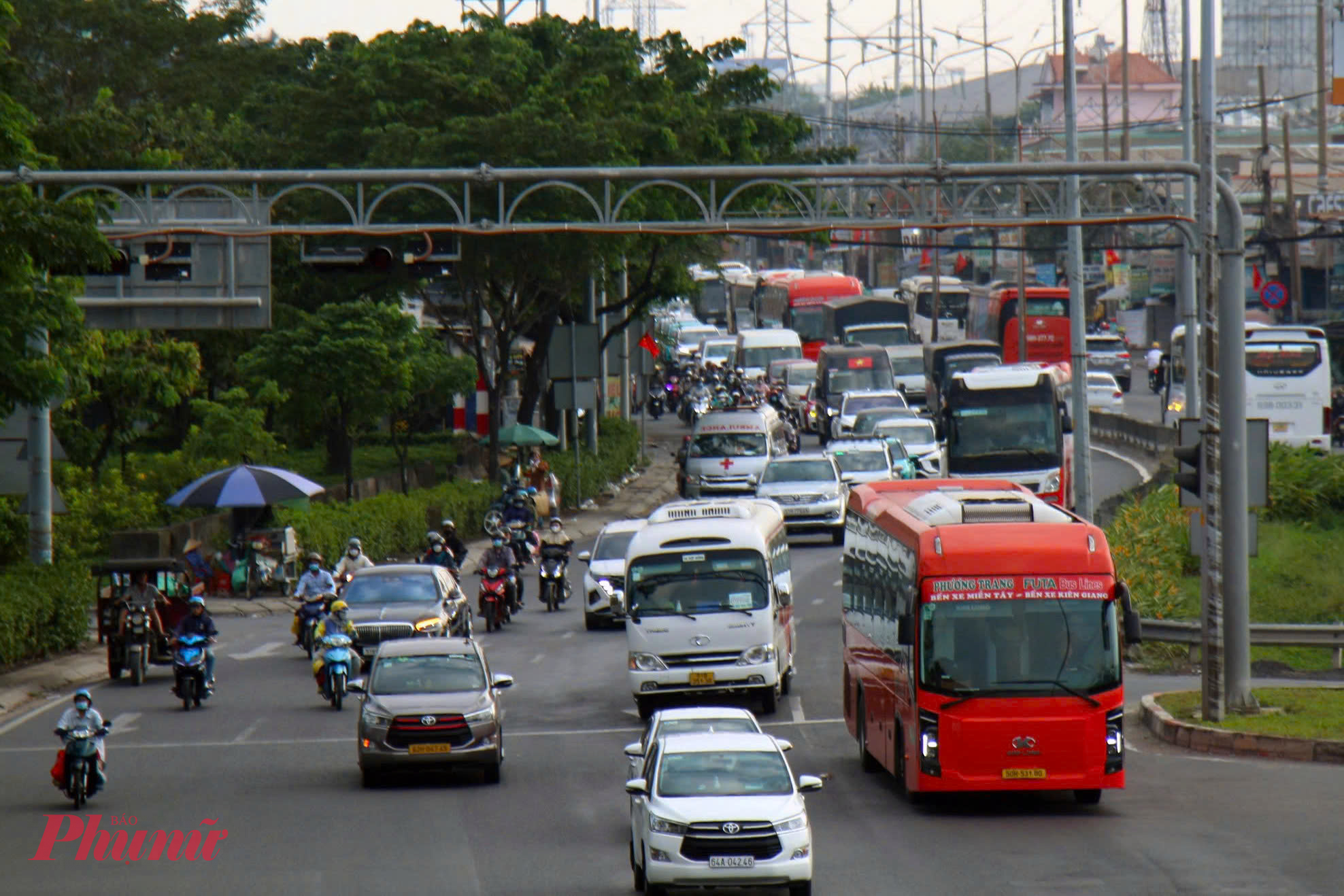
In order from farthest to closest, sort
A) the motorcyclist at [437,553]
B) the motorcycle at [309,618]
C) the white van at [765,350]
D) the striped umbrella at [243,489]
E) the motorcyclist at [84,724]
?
the white van at [765,350], the striped umbrella at [243,489], the motorcyclist at [437,553], the motorcycle at [309,618], the motorcyclist at [84,724]

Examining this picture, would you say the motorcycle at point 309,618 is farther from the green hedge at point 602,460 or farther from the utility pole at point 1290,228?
the utility pole at point 1290,228

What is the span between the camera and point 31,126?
68.7ft

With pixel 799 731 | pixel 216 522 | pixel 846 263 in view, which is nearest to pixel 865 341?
pixel 216 522

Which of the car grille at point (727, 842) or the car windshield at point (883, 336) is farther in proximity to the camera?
the car windshield at point (883, 336)

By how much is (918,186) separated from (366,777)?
11789 mm

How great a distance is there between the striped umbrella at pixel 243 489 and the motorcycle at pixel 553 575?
14.1 feet

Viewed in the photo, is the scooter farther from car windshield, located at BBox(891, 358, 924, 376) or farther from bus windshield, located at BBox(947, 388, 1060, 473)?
car windshield, located at BBox(891, 358, 924, 376)

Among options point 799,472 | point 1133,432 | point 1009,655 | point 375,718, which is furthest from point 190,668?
point 1133,432

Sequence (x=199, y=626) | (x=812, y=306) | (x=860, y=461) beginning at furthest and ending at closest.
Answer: (x=812, y=306), (x=860, y=461), (x=199, y=626)

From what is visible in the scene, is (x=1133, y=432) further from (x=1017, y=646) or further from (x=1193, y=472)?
(x=1017, y=646)

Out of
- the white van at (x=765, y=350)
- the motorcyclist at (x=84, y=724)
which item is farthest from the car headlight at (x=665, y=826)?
the white van at (x=765, y=350)

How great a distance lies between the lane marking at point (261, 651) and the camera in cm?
2873

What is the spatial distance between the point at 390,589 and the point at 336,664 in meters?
2.86

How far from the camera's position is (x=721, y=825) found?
12734mm
